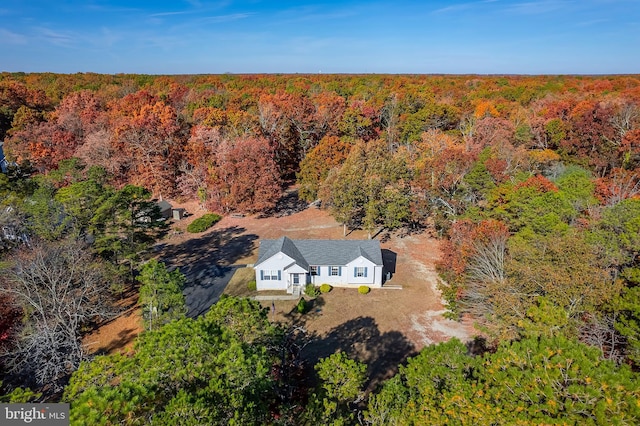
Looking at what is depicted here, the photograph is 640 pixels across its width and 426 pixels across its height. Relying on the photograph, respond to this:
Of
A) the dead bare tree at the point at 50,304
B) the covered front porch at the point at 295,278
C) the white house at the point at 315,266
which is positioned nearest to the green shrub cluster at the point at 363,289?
the white house at the point at 315,266

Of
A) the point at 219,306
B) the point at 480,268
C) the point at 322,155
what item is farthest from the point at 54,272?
the point at 322,155

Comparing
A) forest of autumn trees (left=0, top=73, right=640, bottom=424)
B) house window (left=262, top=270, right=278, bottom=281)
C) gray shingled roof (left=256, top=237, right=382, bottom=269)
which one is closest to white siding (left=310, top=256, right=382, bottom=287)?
gray shingled roof (left=256, top=237, right=382, bottom=269)

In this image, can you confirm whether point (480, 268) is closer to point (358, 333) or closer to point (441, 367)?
point (358, 333)

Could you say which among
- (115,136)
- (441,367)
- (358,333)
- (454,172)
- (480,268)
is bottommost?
(358,333)

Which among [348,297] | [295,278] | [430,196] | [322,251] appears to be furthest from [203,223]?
[430,196]

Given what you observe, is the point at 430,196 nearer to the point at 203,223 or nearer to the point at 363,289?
the point at 363,289

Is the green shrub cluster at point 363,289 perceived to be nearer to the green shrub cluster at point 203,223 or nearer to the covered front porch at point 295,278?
the covered front porch at point 295,278

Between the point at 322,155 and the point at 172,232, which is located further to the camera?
the point at 322,155
